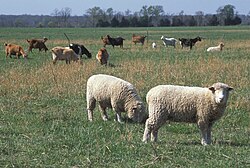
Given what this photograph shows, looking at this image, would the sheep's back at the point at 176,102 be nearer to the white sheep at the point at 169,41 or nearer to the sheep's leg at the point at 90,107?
the sheep's leg at the point at 90,107

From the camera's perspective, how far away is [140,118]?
11148mm

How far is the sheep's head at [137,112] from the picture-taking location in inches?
436

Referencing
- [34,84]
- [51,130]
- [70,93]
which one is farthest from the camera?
[34,84]

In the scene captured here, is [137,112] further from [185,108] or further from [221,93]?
[221,93]

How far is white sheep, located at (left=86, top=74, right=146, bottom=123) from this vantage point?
36.5 ft

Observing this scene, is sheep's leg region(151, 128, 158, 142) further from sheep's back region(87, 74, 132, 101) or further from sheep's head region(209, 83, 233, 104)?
sheep's back region(87, 74, 132, 101)

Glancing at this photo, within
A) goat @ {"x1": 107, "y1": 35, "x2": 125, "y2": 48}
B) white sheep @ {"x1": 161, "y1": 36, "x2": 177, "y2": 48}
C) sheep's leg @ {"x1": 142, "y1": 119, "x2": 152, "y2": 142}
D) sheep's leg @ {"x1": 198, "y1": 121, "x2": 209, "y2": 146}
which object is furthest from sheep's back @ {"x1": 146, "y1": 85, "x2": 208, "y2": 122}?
white sheep @ {"x1": 161, "y1": 36, "x2": 177, "y2": 48}

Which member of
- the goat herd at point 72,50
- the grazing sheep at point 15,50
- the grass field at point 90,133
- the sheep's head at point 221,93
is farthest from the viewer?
the grazing sheep at point 15,50

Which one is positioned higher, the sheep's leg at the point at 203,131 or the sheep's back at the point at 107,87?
the sheep's back at the point at 107,87

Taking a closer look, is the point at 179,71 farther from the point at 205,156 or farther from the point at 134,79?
the point at 205,156

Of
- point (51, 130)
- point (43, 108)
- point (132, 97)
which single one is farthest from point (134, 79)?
point (51, 130)

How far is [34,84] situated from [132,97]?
6119 millimetres

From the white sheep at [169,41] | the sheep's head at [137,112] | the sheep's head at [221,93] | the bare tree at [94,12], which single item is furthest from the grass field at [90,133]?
the bare tree at [94,12]

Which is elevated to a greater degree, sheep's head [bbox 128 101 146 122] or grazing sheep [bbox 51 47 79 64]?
sheep's head [bbox 128 101 146 122]
